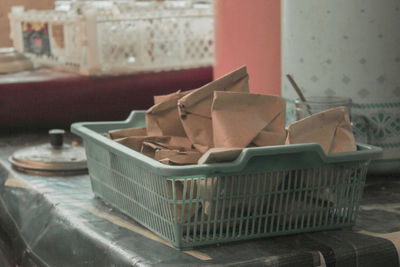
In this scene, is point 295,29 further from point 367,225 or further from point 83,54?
point 83,54

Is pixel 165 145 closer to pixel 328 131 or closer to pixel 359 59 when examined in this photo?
pixel 328 131

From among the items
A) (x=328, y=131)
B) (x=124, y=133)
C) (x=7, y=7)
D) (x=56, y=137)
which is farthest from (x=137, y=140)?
(x=7, y=7)

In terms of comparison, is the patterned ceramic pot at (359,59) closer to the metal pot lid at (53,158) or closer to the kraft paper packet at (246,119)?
the kraft paper packet at (246,119)

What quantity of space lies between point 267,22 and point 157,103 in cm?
52

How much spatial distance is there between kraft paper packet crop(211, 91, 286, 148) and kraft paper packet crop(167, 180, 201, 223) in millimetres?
101

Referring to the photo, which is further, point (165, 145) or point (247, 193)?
point (165, 145)

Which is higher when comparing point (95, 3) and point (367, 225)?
point (95, 3)

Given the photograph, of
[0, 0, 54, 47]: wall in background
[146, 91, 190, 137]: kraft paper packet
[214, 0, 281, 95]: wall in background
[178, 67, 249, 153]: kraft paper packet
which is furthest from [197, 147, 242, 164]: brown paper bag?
[0, 0, 54, 47]: wall in background

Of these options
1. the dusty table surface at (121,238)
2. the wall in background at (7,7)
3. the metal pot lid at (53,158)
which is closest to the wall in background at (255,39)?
the dusty table surface at (121,238)

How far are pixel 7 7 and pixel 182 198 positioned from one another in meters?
2.09

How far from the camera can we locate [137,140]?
1.18 m

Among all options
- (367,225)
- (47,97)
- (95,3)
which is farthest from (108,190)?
(95,3)

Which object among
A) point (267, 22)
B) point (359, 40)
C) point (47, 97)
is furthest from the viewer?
point (47, 97)

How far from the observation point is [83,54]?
2.35m
